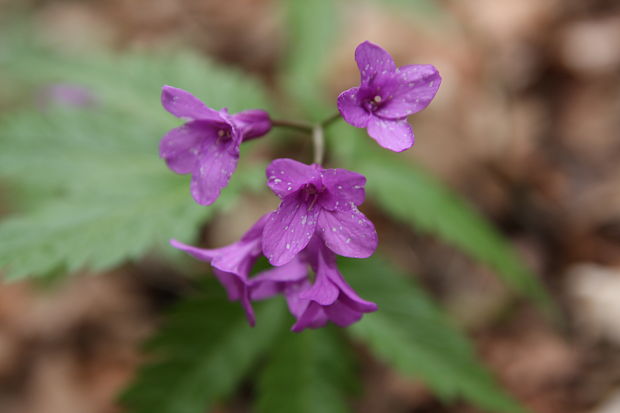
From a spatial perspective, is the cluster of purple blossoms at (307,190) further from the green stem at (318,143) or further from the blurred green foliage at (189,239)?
the blurred green foliage at (189,239)

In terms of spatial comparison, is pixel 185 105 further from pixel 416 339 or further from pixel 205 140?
pixel 416 339

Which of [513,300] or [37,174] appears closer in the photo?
[37,174]

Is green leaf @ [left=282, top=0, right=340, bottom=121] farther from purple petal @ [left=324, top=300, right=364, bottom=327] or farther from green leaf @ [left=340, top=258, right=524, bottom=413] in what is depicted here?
purple petal @ [left=324, top=300, right=364, bottom=327]

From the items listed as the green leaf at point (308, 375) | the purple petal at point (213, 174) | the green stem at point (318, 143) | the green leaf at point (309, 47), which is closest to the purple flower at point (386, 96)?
the green stem at point (318, 143)

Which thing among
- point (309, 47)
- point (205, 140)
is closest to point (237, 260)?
point (205, 140)

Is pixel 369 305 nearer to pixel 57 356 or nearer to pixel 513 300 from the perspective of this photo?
pixel 513 300

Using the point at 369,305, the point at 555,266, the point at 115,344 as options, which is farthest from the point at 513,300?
the point at 115,344
